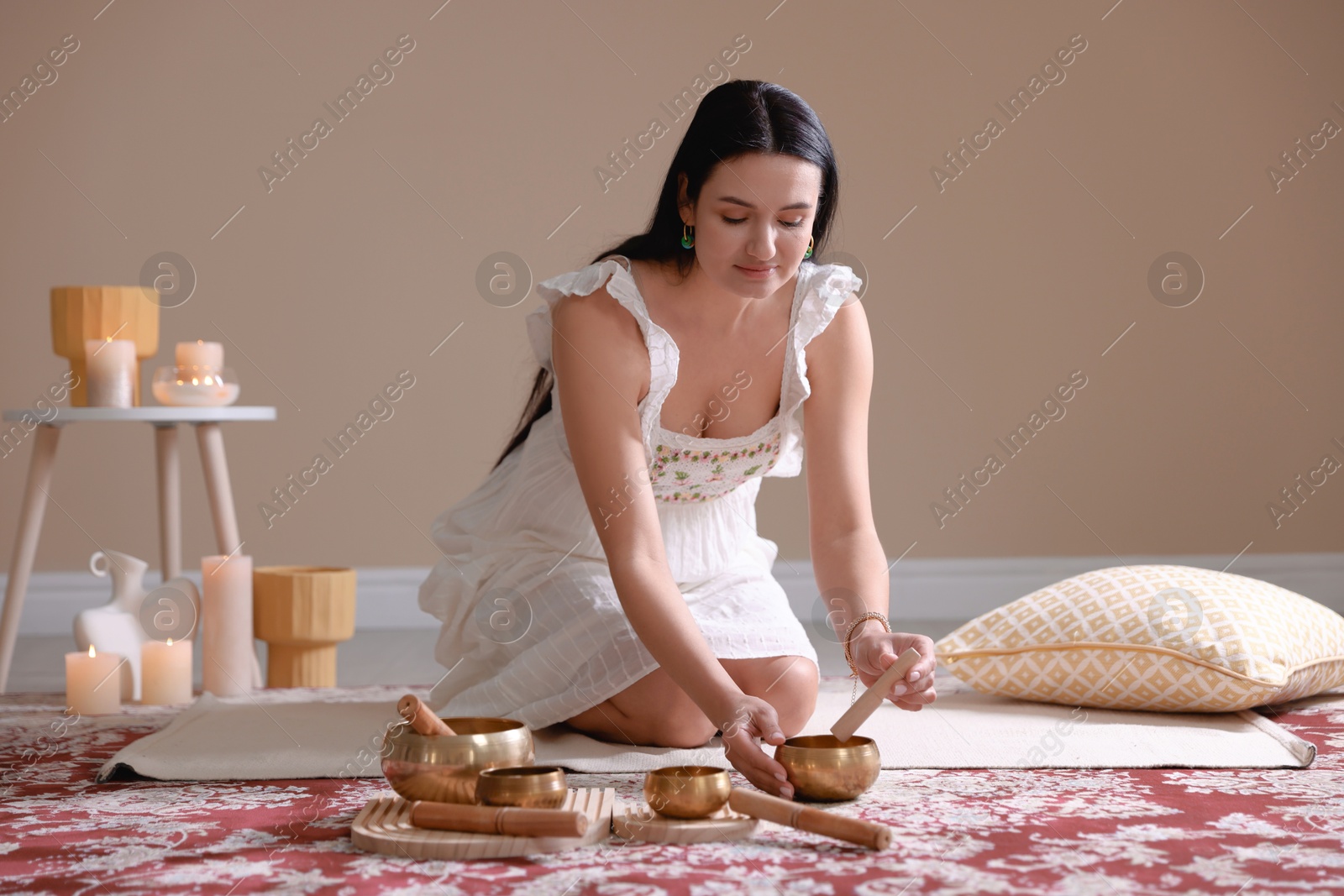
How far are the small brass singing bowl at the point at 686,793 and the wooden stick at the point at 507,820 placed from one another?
0.25ft

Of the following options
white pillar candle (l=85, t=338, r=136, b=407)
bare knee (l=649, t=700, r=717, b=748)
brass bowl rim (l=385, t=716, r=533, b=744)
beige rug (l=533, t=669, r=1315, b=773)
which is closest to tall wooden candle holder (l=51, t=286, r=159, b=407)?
white pillar candle (l=85, t=338, r=136, b=407)

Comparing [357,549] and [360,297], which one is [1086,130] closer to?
[360,297]

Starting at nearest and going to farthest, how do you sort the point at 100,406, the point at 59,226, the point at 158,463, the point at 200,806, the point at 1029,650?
the point at 200,806
the point at 1029,650
the point at 100,406
the point at 158,463
the point at 59,226

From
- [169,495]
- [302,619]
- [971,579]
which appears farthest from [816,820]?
[971,579]

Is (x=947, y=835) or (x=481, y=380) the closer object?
(x=947, y=835)

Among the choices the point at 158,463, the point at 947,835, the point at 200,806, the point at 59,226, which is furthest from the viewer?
the point at 59,226

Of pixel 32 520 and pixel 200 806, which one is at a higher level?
pixel 32 520

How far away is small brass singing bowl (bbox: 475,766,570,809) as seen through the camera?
128 centimetres

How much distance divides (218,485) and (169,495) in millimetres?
127

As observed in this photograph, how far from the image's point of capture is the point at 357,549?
3.64 m

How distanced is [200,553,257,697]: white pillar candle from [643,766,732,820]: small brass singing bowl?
129cm

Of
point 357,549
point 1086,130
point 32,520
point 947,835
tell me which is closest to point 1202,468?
point 1086,130

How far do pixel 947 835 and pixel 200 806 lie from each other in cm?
83

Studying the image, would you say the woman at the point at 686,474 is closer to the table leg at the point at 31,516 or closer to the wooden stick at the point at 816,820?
the wooden stick at the point at 816,820
